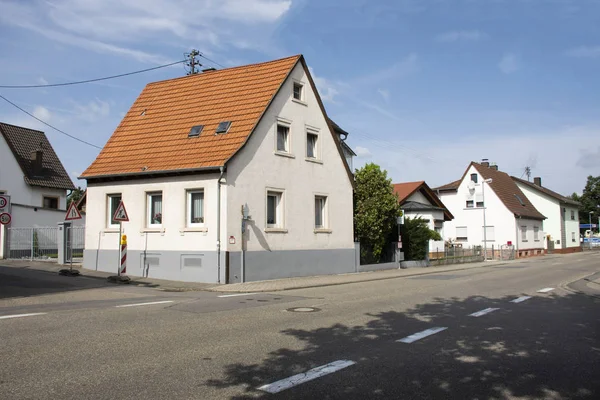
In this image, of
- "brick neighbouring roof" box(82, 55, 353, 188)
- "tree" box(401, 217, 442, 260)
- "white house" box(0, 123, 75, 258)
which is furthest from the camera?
"white house" box(0, 123, 75, 258)

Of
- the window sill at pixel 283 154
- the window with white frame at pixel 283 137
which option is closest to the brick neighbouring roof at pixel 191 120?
the window with white frame at pixel 283 137

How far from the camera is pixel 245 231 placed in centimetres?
1902

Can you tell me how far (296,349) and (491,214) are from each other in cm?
4886

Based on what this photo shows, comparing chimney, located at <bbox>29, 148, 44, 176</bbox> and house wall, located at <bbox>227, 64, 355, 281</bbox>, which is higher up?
chimney, located at <bbox>29, 148, 44, 176</bbox>

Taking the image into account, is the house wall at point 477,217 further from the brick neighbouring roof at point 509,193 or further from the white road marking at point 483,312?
the white road marking at point 483,312

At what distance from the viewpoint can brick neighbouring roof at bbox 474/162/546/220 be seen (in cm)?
5144

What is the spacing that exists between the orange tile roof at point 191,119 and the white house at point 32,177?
11.3 metres

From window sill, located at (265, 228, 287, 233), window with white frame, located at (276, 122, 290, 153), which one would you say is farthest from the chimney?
window sill, located at (265, 228, 287, 233)

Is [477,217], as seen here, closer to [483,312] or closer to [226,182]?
[226,182]

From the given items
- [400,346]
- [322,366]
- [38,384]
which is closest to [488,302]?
[400,346]

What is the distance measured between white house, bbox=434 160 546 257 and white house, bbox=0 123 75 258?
35.7 m

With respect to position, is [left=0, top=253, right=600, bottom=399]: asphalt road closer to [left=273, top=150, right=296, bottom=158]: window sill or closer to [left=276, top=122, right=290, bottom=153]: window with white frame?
[left=273, top=150, right=296, bottom=158]: window sill

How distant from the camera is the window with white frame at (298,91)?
2283 cm

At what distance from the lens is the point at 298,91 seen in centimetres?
2303
